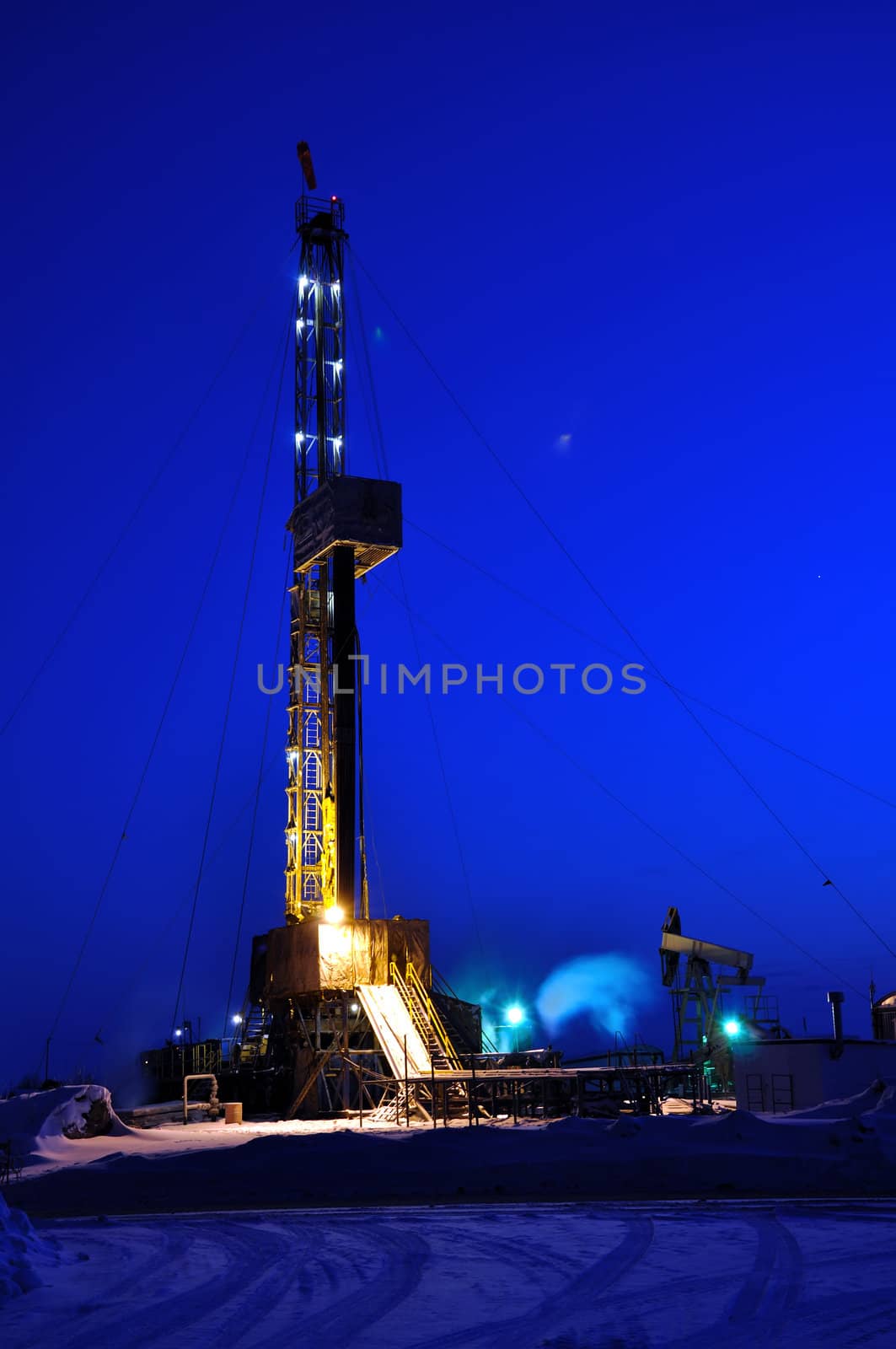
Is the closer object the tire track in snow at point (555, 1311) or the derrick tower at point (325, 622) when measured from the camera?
the tire track in snow at point (555, 1311)

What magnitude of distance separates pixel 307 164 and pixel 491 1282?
48.4 metres

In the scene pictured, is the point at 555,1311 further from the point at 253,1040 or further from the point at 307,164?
the point at 307,164

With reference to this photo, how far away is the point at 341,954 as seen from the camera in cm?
3594

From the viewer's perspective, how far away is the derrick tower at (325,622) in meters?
40.6

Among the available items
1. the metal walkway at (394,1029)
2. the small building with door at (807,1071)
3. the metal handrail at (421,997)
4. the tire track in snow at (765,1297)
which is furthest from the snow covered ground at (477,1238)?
the metal handrail at (421,997)

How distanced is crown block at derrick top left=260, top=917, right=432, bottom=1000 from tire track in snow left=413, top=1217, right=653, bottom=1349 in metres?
24.1

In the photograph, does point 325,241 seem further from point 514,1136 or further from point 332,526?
point 514,1136

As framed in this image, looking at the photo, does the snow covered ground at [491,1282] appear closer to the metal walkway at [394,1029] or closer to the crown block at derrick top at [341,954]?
the metal walkway at [394,1029]

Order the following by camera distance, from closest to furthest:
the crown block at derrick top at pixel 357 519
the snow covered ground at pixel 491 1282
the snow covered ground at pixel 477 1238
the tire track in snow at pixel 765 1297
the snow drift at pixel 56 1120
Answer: the tire track in snow at pixel 765 1297 → the snow covered ground at pixel 491 1282 → the snow covered ground at pixel 477 1238 → the snow drift at pixel 56 1120 → the crown block at derrick top at pixel 357 519

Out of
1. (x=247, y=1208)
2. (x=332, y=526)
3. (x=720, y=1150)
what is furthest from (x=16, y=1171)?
(x=332, y=526)

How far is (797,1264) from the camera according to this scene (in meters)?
11.0

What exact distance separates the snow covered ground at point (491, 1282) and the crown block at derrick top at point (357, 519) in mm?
28626

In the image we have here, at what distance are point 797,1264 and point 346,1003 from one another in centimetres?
2578

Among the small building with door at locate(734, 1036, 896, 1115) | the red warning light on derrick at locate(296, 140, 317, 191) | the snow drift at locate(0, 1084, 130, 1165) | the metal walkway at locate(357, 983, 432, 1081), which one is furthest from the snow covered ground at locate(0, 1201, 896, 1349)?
the red warning light on derrick at locate(296, 140, 317, 191)
